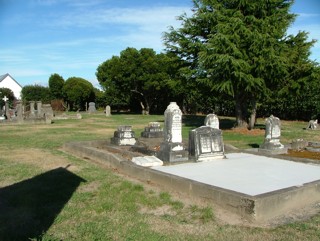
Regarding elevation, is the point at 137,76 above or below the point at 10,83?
below

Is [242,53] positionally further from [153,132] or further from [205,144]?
[205,144]

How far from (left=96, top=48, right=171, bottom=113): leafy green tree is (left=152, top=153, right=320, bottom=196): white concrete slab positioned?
1038 inches

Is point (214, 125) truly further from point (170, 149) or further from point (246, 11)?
point (246, 11)

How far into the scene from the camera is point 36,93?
1965 inches

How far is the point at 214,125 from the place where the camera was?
410 inches

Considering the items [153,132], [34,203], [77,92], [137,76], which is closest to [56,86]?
[77,92]

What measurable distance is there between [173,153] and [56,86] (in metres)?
44.8

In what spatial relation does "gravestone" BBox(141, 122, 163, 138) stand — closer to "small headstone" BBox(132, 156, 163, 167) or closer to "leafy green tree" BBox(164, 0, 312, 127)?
"small headstone" BBox(132, 156, 163, 167)

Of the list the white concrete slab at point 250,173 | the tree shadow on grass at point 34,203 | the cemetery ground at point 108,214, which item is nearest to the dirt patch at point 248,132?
the white concrete slab at point 250,173

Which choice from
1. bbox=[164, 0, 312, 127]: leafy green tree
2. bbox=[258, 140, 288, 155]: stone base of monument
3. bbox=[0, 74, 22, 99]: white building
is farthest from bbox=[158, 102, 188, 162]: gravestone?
bbox=[0, 74, 22, 99]: white building

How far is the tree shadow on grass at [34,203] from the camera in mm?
4754

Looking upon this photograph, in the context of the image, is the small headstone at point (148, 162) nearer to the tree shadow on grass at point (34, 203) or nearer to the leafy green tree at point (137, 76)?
the tree shadow on grass at point (34, 203)

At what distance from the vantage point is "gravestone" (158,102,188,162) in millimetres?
9008

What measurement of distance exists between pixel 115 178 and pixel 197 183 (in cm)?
233
